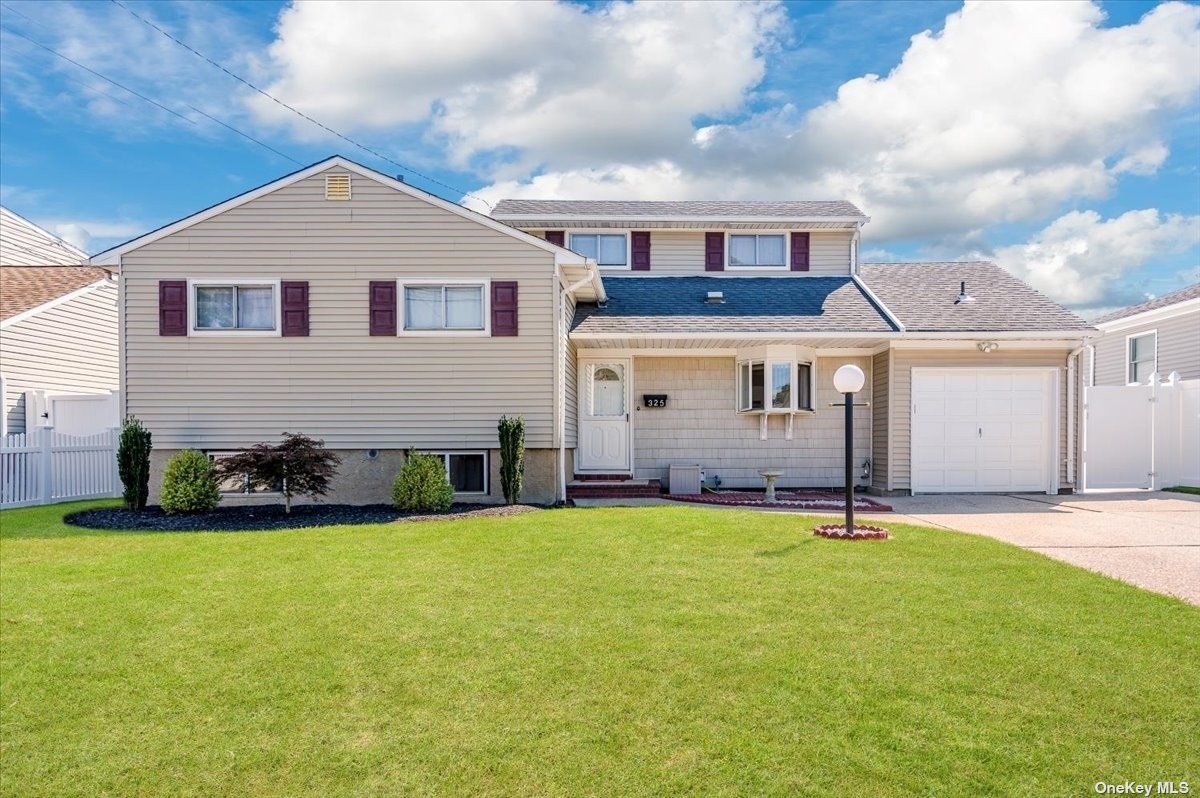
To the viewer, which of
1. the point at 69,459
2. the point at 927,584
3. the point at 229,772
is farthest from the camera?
the point at 69,459

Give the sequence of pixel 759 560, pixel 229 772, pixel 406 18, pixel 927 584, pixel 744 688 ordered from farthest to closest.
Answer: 1. pixel 406 18
2. pixel 759 560
3. pixel 927 584
4. pixel 744 688
5. pixel 229 772

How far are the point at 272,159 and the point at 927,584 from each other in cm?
1497

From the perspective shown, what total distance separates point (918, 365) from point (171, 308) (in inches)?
503

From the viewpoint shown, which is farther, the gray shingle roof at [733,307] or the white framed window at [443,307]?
the gray shingle roof at [733,307]

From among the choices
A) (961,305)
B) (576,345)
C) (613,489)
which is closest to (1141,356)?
(961,305)

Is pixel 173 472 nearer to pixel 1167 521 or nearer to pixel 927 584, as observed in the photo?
pixel 927 584

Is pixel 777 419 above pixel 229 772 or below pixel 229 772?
above

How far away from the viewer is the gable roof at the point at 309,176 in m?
11.2

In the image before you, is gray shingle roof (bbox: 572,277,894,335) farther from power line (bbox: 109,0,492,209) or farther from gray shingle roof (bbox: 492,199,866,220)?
power line (bbox: 109,0,492,209)

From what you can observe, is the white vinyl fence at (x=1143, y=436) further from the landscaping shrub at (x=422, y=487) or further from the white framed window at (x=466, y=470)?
the landscaping shrub at (x=422, y=487)

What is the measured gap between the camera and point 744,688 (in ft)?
12.9

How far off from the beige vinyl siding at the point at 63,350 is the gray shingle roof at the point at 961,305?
18.5 meters

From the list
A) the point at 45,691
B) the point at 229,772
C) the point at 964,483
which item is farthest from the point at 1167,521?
the point at 45,691

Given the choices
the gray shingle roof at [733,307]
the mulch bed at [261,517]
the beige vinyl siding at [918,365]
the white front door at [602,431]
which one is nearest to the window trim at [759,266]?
the gray shingle roof at [733,307]
